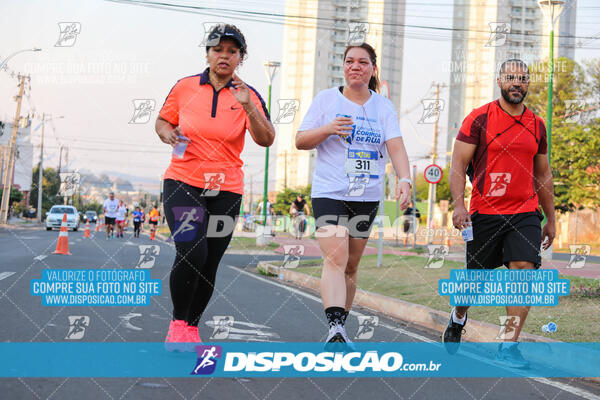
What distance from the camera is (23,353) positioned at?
4051mm

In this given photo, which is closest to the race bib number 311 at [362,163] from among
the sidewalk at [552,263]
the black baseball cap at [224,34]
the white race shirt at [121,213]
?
the black baseball cap at [224,34]

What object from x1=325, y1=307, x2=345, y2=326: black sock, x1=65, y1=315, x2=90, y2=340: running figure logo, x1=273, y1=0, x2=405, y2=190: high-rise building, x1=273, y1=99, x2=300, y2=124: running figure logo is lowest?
x1=65, y1=315, x2=90, y2=340: running figure logo

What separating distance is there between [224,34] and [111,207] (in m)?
20.7

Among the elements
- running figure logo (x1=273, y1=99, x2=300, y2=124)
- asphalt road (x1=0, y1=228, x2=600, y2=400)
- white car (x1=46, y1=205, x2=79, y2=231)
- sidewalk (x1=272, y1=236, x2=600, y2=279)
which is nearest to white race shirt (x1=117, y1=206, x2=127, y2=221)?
sidewalk (x1=272, y1=236, x2=600, y2=279)

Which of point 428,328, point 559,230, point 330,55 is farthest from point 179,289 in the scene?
point 330,55

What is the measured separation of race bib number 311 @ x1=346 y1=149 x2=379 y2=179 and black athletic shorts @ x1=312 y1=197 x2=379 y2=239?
193 millimetres

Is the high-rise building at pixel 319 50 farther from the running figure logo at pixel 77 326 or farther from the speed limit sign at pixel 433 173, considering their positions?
the running figure logo at pixel 77 326

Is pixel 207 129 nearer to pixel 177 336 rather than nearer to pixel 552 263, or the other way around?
pixel 177 336

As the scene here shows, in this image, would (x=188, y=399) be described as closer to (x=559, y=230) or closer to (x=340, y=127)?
(x=340, y=127)

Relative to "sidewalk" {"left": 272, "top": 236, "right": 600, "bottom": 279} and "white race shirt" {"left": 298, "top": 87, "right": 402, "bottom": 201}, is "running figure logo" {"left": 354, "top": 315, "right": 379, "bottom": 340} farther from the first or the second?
"sidewalk" {"left": 272, "top": 236, "right": 600, "bottom": 279}

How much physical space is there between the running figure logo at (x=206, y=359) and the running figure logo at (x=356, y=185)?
4.18ft

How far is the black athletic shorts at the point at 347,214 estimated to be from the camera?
4266mm

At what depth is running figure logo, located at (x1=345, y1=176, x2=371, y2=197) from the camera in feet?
14.1

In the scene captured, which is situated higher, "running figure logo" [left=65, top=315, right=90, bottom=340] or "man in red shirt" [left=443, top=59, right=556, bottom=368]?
"man in red shirt" [left=443, top=59, right=556, bottom=368]
